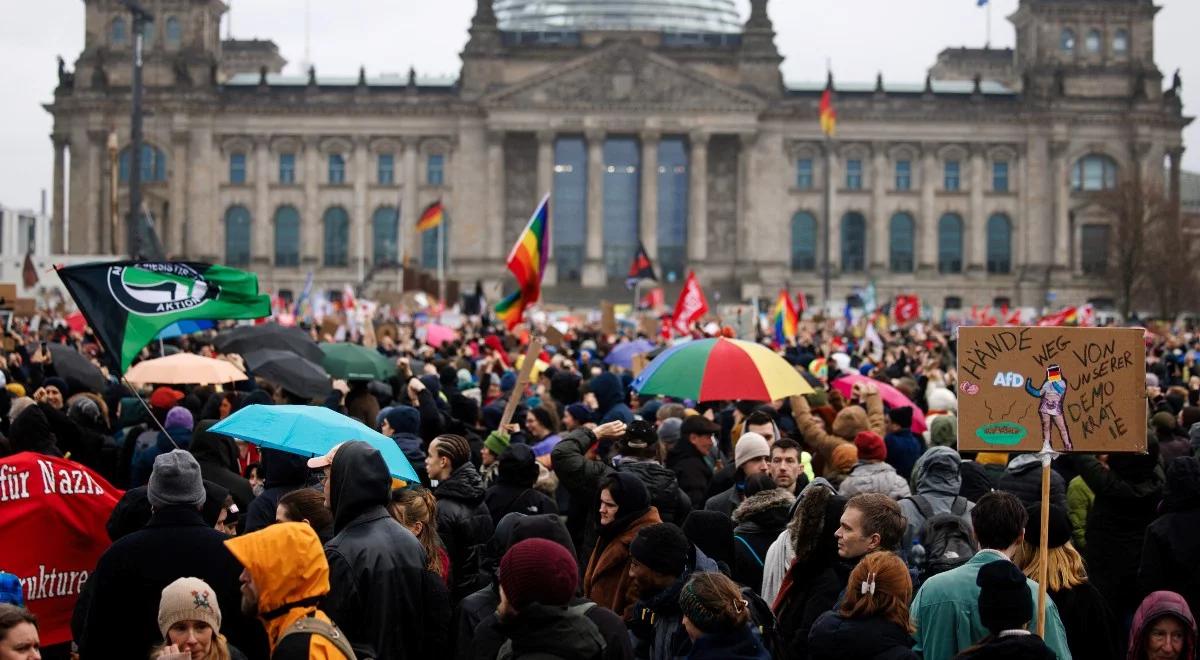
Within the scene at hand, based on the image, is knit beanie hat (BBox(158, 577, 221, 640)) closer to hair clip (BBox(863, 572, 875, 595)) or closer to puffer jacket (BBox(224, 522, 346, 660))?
puffer jacket (BBox(224, 522, 346, 660))

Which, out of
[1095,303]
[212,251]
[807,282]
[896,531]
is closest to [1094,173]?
[1095,303]

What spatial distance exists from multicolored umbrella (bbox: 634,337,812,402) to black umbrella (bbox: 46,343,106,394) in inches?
244

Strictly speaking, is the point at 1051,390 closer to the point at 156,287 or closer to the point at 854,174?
the point at 156,287

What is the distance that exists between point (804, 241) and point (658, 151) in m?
8.77

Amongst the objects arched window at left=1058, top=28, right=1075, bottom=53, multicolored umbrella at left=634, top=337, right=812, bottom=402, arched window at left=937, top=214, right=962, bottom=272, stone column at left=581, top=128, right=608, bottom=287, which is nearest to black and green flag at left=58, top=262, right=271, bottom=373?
multicolored umbrella at left=634, top=337, right=812, bottom=402

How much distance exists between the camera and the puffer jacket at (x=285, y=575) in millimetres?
6996

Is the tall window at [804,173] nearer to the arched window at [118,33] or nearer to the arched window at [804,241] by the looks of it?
the arched window at [804,241]

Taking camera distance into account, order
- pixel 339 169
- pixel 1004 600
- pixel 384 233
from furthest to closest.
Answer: pixel 339 169 → pixel 384 233 → pixel 1004 600

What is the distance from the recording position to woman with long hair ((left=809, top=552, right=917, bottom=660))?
7.64 m

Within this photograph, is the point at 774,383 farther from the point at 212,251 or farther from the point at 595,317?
the point at 212,251

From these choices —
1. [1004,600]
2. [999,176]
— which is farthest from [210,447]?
[999,176]

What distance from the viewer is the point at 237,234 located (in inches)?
3467

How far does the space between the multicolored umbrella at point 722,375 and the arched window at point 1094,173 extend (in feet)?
253

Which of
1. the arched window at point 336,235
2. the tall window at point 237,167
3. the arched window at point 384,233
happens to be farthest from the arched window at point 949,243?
the tall window at point 237,167
